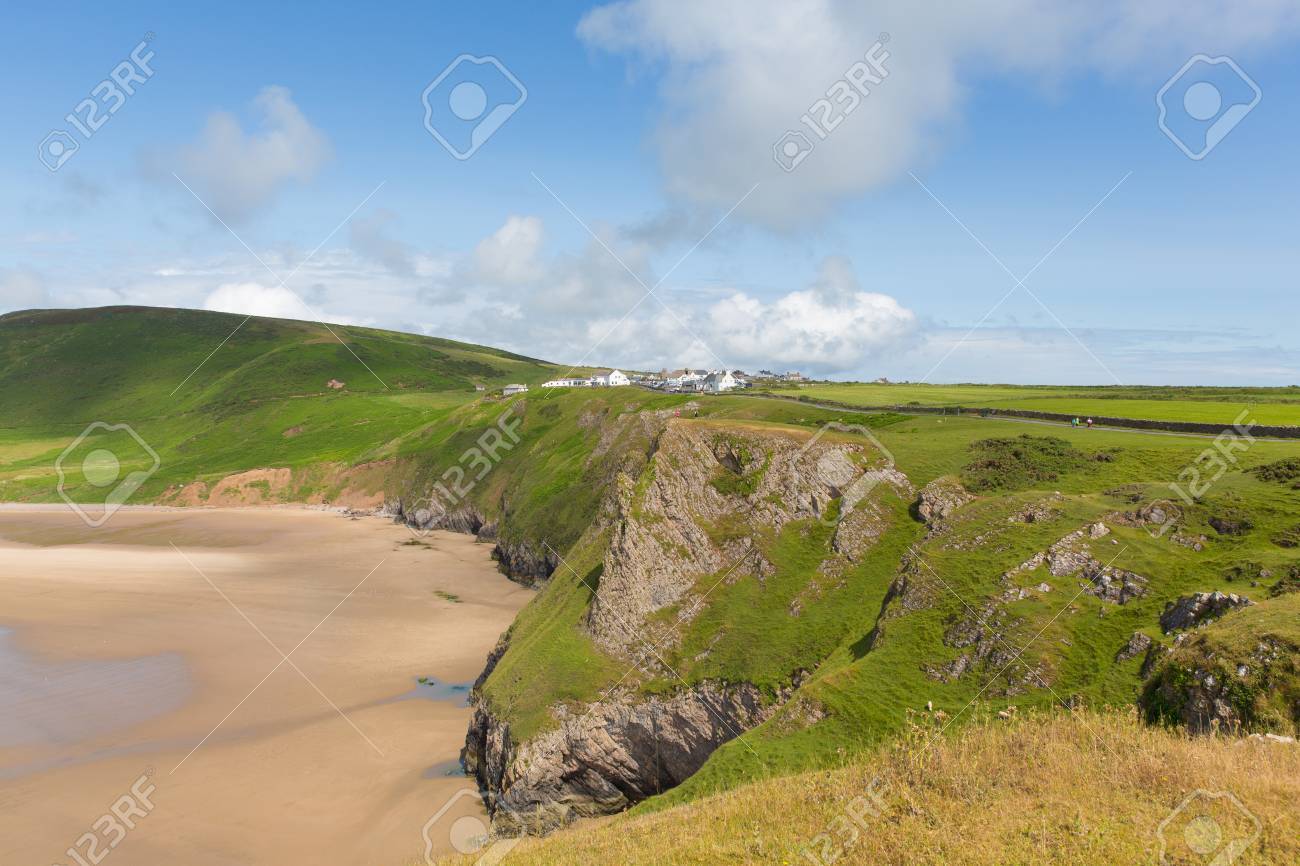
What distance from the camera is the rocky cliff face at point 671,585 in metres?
30.6

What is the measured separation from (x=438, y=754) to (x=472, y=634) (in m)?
20.6

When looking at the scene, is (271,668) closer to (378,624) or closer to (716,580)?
(378,624)

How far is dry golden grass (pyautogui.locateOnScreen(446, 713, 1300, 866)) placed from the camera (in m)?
10.5

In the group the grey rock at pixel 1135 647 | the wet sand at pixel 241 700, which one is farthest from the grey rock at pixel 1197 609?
the wet sand at pixel 241 700

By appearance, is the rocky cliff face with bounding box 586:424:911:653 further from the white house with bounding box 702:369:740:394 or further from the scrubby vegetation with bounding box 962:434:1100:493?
the white house with bounding box 702:369:740:394

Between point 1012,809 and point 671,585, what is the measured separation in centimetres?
2512

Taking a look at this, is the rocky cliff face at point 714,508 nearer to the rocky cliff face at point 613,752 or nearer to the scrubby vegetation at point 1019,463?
the rocky cliff face at point 613,752

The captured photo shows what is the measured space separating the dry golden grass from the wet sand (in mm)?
20044

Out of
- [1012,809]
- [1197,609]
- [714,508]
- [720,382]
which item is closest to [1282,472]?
[1197,609]

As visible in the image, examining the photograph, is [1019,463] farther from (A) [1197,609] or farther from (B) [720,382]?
(B) [720,382]

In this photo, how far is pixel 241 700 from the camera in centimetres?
4506

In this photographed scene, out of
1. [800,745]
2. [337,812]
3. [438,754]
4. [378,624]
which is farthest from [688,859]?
[378,624]

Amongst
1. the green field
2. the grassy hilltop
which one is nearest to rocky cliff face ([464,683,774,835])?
the grassy hilltop

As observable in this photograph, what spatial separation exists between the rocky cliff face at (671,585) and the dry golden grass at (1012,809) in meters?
13.8
